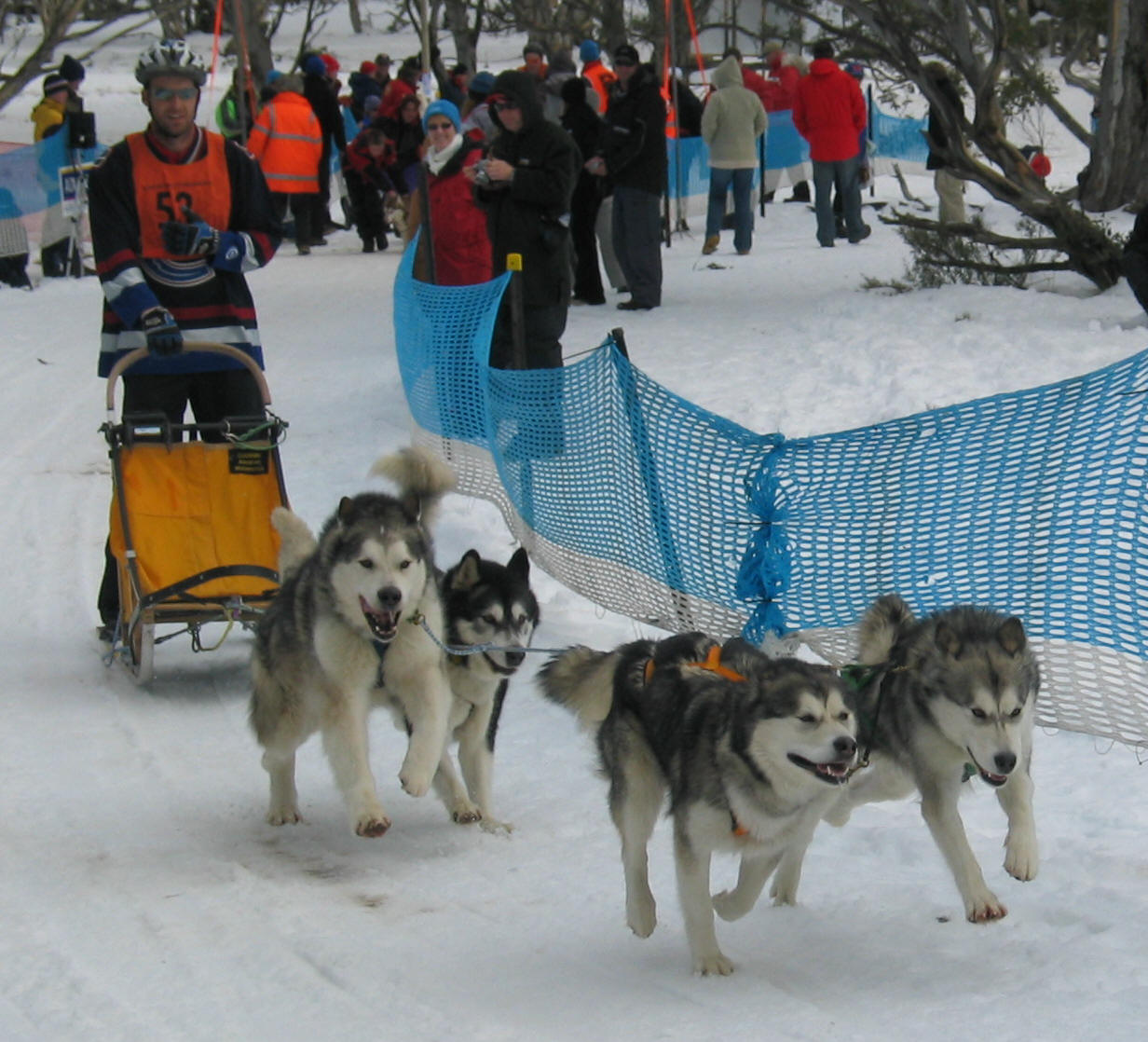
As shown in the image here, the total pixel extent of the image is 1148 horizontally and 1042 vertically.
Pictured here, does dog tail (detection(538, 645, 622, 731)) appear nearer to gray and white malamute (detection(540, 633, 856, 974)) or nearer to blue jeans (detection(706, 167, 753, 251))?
gray and white malamute (detection(540, 633, 856, 974))

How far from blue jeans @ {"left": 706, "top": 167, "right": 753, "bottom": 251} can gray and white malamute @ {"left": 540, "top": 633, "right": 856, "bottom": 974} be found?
11671mm

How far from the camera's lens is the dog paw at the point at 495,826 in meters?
4.59

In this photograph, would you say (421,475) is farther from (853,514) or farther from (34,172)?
(34,172)

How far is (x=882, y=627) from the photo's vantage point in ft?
13.6

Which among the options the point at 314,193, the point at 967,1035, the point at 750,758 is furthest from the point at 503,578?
the point at 314,193

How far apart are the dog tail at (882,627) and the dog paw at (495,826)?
1153 millimetres

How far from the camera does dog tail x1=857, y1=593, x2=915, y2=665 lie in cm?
410

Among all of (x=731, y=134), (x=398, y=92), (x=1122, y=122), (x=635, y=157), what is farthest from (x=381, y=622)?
(x=398, y=92)

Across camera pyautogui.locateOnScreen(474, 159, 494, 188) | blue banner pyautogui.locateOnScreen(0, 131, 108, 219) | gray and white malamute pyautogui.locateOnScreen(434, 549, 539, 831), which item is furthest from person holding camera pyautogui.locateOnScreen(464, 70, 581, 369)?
blue banner pyautogui.locateOnScreen(0, 131, 108, 219)

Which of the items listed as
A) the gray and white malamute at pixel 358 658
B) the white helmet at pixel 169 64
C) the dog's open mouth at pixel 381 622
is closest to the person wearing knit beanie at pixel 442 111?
the white helmet at pixel 169 64

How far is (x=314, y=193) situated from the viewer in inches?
706

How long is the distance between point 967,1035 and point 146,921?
1.99 m

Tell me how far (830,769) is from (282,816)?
200cm

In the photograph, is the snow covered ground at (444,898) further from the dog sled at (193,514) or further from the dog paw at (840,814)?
the dog sled at (193,514)
